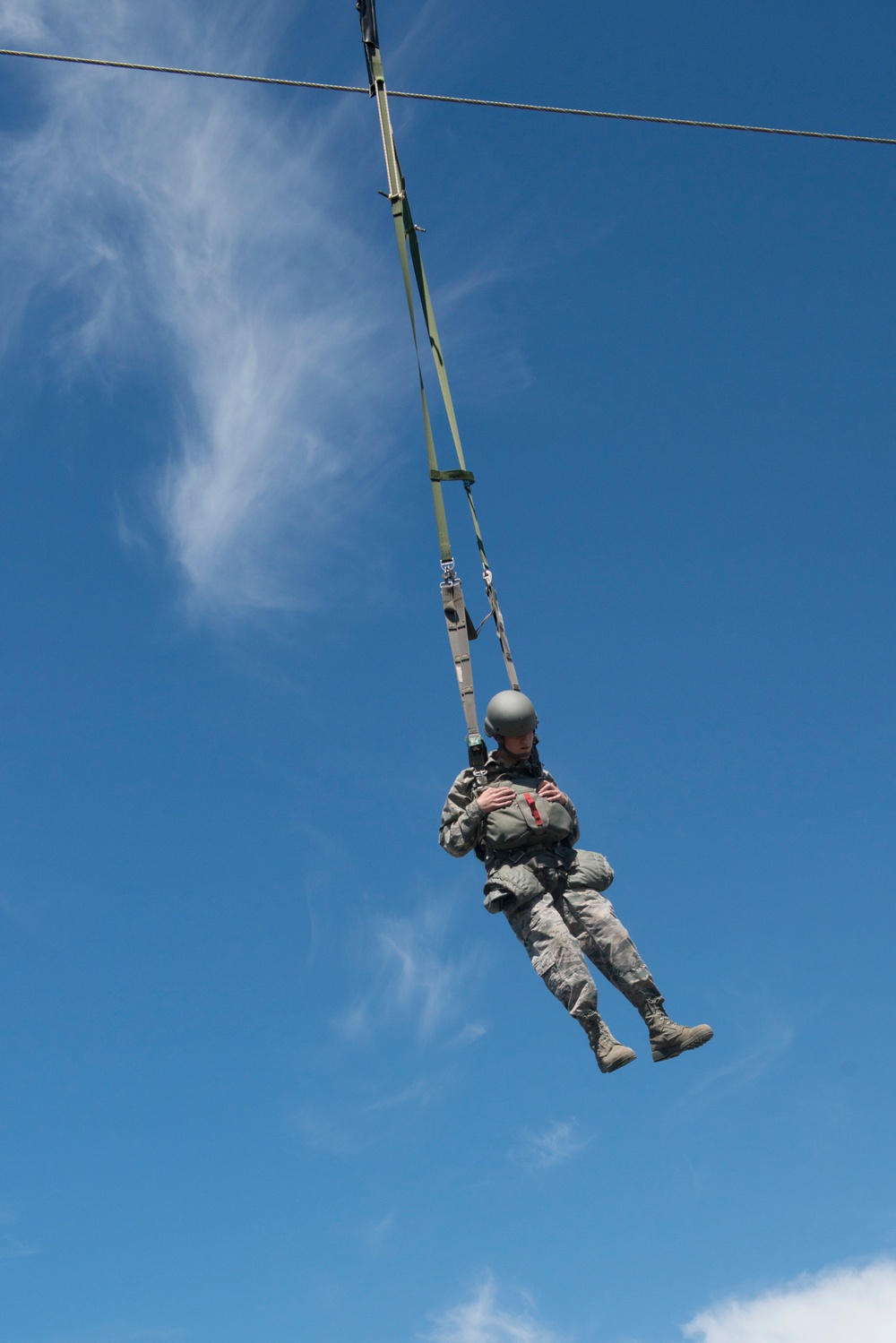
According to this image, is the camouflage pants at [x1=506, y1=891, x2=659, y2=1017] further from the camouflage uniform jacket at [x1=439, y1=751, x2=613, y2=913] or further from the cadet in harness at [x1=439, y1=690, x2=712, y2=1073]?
the camouflage uniform jacket at [x1=439, y1=751, x2=613, y2=913]

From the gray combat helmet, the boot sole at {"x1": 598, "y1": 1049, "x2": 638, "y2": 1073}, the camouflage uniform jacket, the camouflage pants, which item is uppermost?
the gray combat helmet

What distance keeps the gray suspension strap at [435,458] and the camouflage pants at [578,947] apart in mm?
1234

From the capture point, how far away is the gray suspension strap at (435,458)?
379 inches

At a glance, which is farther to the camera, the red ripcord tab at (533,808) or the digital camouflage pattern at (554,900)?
the red ripcord tab at (533,808)

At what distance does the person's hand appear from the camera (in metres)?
9.31

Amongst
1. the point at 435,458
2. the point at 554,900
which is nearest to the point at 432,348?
the point at 435,458

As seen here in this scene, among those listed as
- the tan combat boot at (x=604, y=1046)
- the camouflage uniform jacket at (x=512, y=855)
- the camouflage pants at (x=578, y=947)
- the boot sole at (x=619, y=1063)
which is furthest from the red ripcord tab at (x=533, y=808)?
the boot sole at (x=619, y=1063)

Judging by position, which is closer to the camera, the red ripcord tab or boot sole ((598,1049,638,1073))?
boot sole ((598,1049,638,1073))

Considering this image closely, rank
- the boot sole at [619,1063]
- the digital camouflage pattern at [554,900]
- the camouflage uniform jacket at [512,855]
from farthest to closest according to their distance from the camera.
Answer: the camouflage uniform jacket at [512,855], the digital camouflage pattern at [554,900], the boot sole at [619,1063]

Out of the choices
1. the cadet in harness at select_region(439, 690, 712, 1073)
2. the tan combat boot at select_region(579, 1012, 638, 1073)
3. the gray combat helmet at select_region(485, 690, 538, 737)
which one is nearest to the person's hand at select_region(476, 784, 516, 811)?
the cadet in harness at select_region(439, 690, 712, 1073)

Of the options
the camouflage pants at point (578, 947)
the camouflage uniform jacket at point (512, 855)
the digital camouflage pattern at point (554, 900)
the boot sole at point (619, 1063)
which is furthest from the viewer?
the camouflage uniform jacket at point (512, 855)

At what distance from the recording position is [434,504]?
974 cm

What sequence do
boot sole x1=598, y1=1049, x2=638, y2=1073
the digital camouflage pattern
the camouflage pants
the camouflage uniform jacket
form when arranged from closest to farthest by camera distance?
boot sole x1=598, y1=1049, x2=638, y2=1073 < the camouflage pants < the digital camouflage pattern < the camouflage uniform jacket

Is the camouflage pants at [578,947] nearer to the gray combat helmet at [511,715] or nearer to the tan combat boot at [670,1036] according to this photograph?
the tan combat boot at [670,1036]
